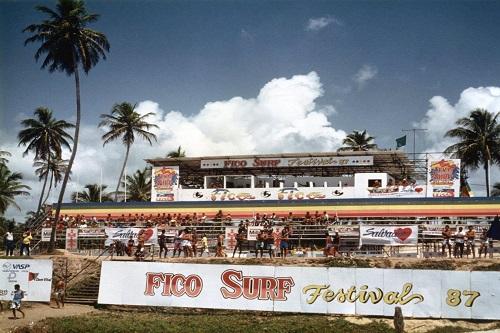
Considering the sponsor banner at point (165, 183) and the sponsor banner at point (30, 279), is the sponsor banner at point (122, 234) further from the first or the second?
the sponsor banner at point (165, 183)

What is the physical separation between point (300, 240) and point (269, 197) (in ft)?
39.6

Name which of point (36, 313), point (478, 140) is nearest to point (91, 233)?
point (36, 313)

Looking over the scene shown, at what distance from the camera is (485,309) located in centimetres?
1934

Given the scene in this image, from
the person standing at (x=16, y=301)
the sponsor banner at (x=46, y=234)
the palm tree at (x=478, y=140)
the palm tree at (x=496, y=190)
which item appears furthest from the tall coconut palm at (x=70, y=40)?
the palm tree at (x=496, y=190)

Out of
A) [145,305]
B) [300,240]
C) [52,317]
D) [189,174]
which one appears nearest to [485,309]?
[300,240]

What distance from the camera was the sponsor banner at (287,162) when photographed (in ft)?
132

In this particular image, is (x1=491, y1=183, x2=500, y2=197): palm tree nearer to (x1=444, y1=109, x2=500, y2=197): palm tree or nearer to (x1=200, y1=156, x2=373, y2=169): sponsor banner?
(x1=444, y1=109, x2=500, y2=197): palm tree

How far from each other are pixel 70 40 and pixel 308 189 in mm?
20604

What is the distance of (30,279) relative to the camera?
78.7 ft

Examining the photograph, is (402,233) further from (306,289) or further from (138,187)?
(138,187)

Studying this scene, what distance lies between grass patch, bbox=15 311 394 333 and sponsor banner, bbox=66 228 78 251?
10.6 metres

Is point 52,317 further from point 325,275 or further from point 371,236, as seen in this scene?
point 371,236

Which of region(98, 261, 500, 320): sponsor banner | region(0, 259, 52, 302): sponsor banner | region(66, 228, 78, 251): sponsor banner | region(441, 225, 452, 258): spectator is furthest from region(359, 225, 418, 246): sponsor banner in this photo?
region(66, 228, 78, 251): sponsor banner

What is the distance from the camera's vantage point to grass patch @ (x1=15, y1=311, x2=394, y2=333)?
62.3 ft
